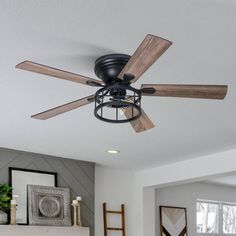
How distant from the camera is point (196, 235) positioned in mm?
6875

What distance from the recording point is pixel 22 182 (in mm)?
4848

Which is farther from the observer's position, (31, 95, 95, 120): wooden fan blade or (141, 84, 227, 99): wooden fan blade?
(31, 95, 95, 120): wooden fan blade

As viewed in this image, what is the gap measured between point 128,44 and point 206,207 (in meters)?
5.66

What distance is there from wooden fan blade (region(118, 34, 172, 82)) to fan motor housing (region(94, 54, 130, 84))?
21 centimetres

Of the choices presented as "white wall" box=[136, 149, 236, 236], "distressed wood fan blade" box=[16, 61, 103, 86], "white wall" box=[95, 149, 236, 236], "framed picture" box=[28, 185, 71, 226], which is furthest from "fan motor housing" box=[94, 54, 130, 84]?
"white wall" box=[95, 149, 236, 236]

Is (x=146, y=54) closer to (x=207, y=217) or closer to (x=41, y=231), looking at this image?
(x=41, y=231)

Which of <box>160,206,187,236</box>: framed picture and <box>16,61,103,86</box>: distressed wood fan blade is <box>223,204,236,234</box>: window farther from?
<box>16,61,103,86</box>: distressed wood fan blade

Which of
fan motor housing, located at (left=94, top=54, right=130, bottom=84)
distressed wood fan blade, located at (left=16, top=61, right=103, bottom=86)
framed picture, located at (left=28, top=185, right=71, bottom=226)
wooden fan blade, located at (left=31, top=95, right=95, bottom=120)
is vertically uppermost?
fan motor housing, located at (left=94, top=54, right=130, bottom=84)

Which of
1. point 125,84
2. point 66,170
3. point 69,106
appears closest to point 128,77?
point 125,84

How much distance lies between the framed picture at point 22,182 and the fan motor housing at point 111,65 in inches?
111

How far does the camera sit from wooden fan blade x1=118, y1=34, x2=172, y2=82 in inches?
70.1

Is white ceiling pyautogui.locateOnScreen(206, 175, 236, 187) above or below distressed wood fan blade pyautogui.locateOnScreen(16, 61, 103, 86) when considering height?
below

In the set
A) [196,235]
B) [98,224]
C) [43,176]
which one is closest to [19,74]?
[43,176]

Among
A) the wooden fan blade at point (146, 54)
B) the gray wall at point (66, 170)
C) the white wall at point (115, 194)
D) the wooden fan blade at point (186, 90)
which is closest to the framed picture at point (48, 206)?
the gray wall at point (66, 170)
